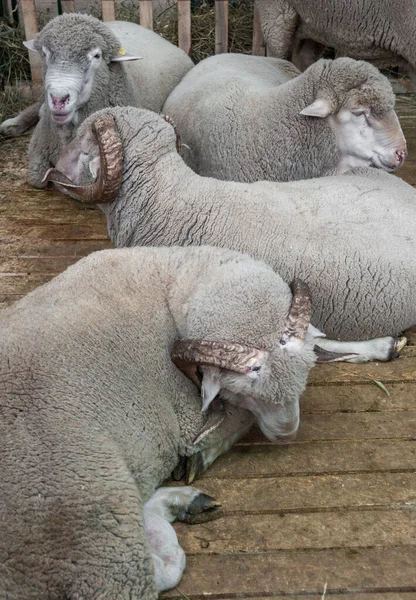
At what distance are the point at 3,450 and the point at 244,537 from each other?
37.7 inches

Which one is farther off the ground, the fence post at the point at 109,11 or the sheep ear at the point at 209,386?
the fence post at the point at 109,11

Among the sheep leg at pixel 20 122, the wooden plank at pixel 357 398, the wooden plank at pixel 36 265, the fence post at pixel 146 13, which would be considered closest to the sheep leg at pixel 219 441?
the wooden plank at pixel 357 398

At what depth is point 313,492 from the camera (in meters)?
3.14

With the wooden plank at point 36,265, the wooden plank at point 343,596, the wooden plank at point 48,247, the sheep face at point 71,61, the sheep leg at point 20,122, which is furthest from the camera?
the sheep leg at point 20,122

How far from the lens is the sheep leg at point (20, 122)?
6.66 m

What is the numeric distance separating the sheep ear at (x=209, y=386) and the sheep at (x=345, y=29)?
360 centimetres

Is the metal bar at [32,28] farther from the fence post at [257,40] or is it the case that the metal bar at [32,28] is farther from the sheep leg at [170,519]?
the sheep leg at [170,519]

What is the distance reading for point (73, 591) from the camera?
245 centimetres

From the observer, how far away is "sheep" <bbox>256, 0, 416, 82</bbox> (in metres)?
5.57

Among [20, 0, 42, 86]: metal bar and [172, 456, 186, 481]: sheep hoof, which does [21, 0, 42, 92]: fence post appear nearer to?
[20, 0, 42, 86]: metal bar

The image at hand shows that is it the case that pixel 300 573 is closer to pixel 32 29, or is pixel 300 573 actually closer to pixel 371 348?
pixel 371 348

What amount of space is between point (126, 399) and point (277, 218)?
134 cm

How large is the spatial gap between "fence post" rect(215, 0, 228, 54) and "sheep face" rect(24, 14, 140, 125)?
2047 mm

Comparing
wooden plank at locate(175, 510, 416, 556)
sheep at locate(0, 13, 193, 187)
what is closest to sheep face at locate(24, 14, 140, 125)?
sheep at locate(0, 13, 193, 187)
